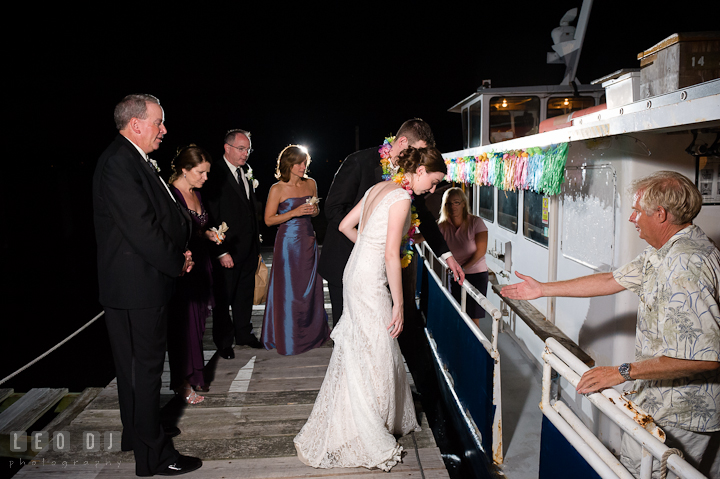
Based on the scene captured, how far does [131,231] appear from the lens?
2451mm

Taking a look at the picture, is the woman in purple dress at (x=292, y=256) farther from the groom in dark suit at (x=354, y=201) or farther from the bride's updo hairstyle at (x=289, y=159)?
the groom in dark suit at (x=354, y=201)

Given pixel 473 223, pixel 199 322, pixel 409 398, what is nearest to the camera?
pixel 409 398

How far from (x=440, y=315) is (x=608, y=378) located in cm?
285

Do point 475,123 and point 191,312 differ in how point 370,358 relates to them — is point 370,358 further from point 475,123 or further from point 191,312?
point 475,123

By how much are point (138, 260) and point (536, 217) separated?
4.85 metres

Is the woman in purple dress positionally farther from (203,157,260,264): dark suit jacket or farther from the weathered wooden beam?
the weathered wooden beam

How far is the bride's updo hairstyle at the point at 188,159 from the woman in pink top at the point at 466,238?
127 inches

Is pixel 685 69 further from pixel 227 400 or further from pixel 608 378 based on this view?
pixel 227 400

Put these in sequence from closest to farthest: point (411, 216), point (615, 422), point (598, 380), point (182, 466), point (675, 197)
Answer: point (615, 422), point (598, 380), point (675, 197), point (182, 466), point (411, 216)

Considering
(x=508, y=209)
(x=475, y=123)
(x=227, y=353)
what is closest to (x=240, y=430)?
(x=227, y=353)

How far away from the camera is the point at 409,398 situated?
3.12 metres

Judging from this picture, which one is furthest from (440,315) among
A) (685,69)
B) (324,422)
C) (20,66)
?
(20,66)

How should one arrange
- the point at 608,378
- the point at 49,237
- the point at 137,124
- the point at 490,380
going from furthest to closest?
the point at 49,237, the point at 490,380, the point at 137,124, the point at 608,378

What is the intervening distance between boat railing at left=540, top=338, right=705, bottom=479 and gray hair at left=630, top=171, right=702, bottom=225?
0.74 meters
